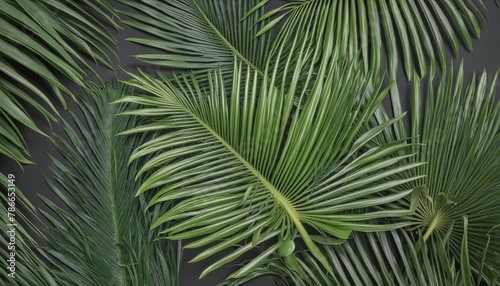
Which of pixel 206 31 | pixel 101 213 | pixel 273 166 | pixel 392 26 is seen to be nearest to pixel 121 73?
pixel 206 31

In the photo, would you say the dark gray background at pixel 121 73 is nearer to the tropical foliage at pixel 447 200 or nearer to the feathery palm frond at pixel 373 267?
the tropical foliage at pixel 447 200

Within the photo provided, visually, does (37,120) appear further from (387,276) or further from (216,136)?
(387,276)

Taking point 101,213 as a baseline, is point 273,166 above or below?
below

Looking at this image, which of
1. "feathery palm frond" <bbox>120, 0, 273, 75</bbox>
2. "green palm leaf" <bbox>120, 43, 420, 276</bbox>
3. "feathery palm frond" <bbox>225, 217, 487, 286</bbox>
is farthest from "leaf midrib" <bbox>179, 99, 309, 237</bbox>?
"feathery palm frond" <bbox>120, 0, 273, 75</bbox>

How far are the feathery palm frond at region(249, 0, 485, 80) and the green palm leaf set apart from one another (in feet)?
0.51

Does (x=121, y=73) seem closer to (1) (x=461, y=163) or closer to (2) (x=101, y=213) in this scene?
(2) (x=101, y=213)

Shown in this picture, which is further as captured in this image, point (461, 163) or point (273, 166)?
point (461, 163)

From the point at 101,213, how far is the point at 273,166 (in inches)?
17.6

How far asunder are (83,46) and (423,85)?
2.53 feet

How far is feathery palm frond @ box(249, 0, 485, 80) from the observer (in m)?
1.28

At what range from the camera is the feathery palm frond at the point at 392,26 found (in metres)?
1.28

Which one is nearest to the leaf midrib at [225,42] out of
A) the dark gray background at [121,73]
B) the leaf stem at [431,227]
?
the dark gray background at [121,73]

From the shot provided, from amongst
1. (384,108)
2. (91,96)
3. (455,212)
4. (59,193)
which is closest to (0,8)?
(91,96)

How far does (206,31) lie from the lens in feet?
4.54
